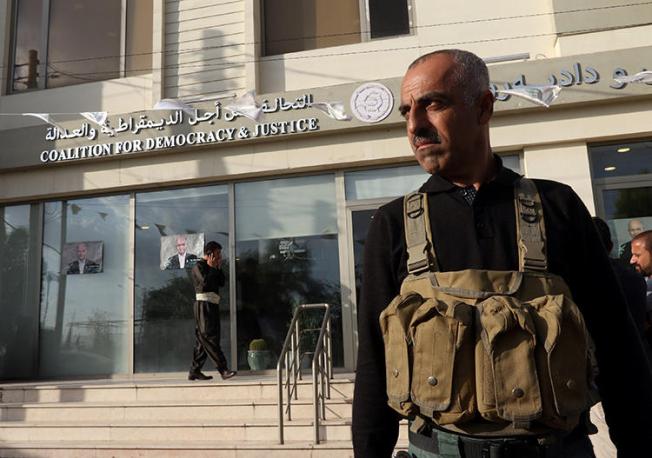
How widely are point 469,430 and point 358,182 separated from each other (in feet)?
22.0

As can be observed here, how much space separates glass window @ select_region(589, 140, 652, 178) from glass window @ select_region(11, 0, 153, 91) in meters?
6.78

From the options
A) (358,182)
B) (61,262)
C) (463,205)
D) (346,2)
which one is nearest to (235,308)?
(358,182)

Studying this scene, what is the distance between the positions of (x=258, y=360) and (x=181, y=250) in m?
2.01

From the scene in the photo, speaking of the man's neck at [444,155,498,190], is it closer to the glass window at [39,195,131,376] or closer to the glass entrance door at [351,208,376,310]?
the glass entrance door at [351,208,376,310]

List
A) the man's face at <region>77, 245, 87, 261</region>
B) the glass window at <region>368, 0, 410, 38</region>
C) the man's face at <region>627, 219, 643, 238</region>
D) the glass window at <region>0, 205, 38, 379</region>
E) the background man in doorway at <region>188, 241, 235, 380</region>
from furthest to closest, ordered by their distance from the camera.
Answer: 1. the man's face at <region>77, 245, 87, 261</region>
2. the glass window at <region>0, 205, 38, 379</region>
3. the glass window at <region>368, 0, 410, 38</region>
4. the man's face at <region>627, 219, 643, 238</region>
5. the background man in doorway at <region>188, 241, 235, 380</region>

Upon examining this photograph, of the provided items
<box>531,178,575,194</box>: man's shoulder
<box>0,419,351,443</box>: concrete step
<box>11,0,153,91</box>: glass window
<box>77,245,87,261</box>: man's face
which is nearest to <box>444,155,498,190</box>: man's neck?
<box>531,178,575,194</box>: man's shoulder

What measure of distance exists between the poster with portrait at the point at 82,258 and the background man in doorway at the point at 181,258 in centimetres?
117

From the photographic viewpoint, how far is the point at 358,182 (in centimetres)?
782

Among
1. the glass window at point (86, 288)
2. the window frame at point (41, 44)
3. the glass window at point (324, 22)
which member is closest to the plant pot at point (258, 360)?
the glass window at point (86, 288)

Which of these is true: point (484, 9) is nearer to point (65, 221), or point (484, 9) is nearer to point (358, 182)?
point (358, 182)

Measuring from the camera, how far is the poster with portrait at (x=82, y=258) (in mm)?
8453

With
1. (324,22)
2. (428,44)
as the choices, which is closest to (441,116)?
(428,44)

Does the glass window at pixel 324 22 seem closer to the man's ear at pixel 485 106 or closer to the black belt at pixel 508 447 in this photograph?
the man's ear at pixel 485 106

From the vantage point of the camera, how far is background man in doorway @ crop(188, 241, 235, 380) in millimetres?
6773
